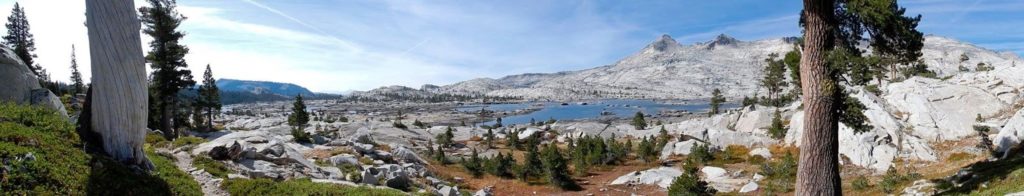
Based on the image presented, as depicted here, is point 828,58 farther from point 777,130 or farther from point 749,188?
point 777,130

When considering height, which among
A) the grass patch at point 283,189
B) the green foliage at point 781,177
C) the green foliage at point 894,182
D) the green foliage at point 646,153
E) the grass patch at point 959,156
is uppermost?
the grass patch at point 283,189

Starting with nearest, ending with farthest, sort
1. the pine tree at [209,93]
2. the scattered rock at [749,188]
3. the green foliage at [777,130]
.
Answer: the scattered rock at [749,188] → the green foliage at [777,130] → the pine tree at [209,93]

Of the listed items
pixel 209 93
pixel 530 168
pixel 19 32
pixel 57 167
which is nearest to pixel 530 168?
pixel 530 168

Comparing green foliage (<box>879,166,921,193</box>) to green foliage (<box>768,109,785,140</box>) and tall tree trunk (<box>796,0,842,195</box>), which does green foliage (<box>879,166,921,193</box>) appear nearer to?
tall tree trunk (<box>796,0,842,195</box>)

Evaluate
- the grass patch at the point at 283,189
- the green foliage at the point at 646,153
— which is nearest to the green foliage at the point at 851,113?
the grass patch at the point at 283,189

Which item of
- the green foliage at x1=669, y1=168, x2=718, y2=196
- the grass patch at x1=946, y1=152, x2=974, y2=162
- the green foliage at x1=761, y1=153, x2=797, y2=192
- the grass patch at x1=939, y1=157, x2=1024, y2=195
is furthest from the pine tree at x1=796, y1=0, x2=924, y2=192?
the grass patch at x1=946, y1=152, x2=974, y2=162

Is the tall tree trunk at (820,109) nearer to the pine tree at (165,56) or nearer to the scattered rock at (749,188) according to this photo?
the scattered rock at (749,188)
